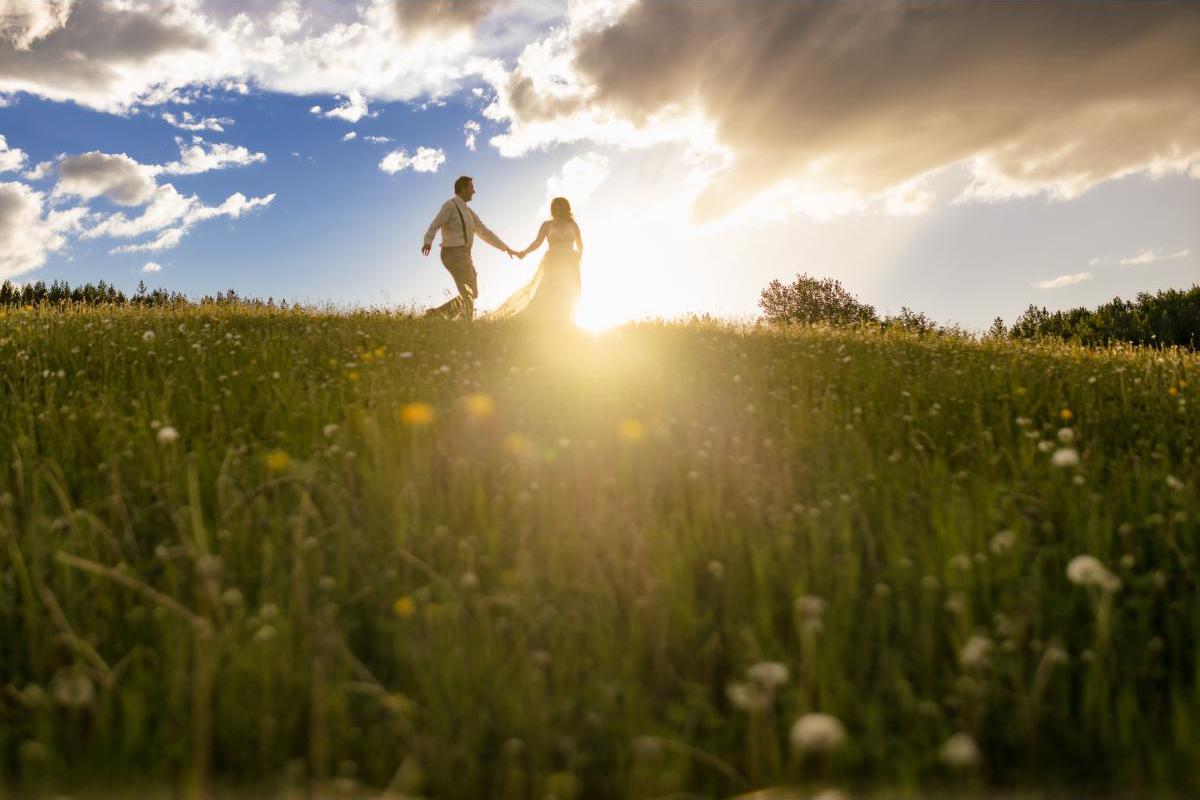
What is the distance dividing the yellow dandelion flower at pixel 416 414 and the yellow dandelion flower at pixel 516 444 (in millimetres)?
650

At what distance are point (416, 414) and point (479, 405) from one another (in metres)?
0.66

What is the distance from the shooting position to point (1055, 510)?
176 inches

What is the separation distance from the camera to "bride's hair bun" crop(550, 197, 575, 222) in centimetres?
1559

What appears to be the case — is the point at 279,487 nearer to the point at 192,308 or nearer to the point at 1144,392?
the point at 1144,392

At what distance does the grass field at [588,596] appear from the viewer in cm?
261

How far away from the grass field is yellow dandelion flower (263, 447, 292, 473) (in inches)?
1.6

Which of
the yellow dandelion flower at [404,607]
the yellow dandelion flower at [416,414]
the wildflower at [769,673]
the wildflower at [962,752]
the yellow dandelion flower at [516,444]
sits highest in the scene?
the yellow dandelion flower at [416,414]

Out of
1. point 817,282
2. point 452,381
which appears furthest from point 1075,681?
point 817,282

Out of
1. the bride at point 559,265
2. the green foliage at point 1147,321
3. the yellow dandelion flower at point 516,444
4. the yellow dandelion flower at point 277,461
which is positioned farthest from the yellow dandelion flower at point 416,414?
the green foliage at point 1147,321

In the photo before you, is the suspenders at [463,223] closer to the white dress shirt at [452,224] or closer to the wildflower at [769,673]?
the white dress shirt at [452,224]

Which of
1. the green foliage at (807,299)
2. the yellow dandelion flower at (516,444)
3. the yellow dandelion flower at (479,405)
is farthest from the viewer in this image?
the green foliage at (807,299)

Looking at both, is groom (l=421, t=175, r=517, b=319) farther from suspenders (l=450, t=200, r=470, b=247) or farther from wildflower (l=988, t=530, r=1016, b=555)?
wildflower (l=988, t=530, r=1016, b=555)

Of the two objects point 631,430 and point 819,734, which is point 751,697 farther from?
point 631,430

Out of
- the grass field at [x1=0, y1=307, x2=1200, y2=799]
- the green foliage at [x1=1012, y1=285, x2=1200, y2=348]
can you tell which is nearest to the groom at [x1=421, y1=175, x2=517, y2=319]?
the grass field at [x1=0, y1=307, x2=1200, y2=799]
